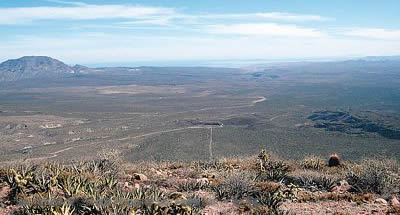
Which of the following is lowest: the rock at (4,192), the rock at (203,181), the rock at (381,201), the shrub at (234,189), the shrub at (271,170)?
the shrub at (271,170)

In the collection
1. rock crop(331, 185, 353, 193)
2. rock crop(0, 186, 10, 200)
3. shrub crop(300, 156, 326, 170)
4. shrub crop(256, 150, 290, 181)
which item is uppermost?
rock crop(0, 186, 10, 200)

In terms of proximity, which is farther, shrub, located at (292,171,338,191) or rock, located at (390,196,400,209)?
shrub, located at (292,171,338,191)

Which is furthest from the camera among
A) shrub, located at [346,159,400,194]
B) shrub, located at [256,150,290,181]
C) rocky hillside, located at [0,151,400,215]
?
shrub, located at [256,150,290,181]

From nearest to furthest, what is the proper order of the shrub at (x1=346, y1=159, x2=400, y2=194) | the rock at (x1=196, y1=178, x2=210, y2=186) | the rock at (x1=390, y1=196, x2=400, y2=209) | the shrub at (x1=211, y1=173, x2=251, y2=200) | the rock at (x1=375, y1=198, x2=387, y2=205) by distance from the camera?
the rock at (x1=390, y1=196, x2=400, y2=209), the rock at (x1=375, y1=198, x2=387, y2=205), the shrub at (x1=211, y1=173, x2=251, y2=200), the shrub at (x1=346, y1=159, x2=400, y2=194), the rock at (x1=196, y1=178, x2=210, y2=186)

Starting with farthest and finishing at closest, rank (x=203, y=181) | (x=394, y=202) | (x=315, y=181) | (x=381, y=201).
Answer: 1. (x=315, y=181)
2. (x=203, y=181)
3. (x=381, y=201)
4. (x=394, y=202)

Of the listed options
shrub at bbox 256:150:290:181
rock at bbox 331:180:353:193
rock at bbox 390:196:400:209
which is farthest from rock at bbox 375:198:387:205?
shrub at bbox 256:150:290:181

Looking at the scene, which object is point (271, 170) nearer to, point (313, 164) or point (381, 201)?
point (313, 164)

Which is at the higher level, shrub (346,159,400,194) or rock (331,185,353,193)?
shrub (346,159,400,194)

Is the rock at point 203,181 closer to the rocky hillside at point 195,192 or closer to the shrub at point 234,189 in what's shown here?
the rocky hillside at point 195,192

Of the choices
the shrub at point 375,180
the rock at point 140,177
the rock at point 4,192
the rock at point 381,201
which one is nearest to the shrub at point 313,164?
the shrub at point 375,180

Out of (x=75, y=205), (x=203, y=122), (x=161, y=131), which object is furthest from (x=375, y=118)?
(x=75, y=205)

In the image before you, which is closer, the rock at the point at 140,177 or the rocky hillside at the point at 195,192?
the rocky hillside at the point at 195,192

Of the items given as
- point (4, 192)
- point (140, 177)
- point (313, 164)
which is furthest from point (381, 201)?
point (4, 192)

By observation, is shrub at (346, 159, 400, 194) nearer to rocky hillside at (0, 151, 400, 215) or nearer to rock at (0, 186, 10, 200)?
rocky hillside at (0, 151, 400, 215)
